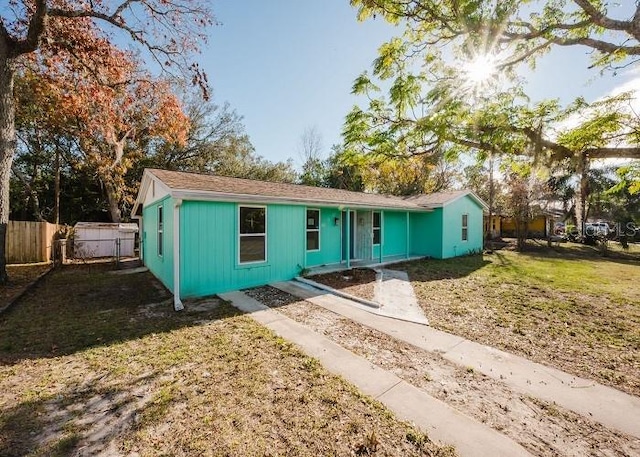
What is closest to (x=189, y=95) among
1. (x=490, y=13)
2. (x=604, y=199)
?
(x=490, y=13)

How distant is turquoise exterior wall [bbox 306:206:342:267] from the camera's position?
34.1 ft

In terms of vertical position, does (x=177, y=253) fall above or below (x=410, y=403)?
above

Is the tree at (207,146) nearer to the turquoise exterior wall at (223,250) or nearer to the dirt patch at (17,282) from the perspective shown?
the dirt patch at (17,282)

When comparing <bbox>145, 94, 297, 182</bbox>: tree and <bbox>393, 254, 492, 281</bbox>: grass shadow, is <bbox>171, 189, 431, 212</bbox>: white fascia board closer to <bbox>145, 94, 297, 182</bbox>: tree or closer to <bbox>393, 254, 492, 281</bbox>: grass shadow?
<bbox>393, 254, 492, 281</bbox>: grass shadow

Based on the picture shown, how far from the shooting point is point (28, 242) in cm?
1333

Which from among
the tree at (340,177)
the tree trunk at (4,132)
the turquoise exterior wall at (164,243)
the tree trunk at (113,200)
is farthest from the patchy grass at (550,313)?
the tree trunk at (113,200)

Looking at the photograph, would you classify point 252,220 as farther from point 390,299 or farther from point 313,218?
point 390,299

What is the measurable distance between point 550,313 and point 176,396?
24.0 ft

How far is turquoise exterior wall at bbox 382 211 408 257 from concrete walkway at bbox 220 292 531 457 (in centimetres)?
921

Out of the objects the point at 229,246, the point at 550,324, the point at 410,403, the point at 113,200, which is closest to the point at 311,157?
the point at 113,200

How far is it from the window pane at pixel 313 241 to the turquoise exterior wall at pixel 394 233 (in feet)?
13.2

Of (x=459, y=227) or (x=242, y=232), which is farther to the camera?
(x=459, y=227)

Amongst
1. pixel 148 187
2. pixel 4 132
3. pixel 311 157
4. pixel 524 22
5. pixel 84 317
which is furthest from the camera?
pixel 311 157

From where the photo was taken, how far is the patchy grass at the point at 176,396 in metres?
2.48
